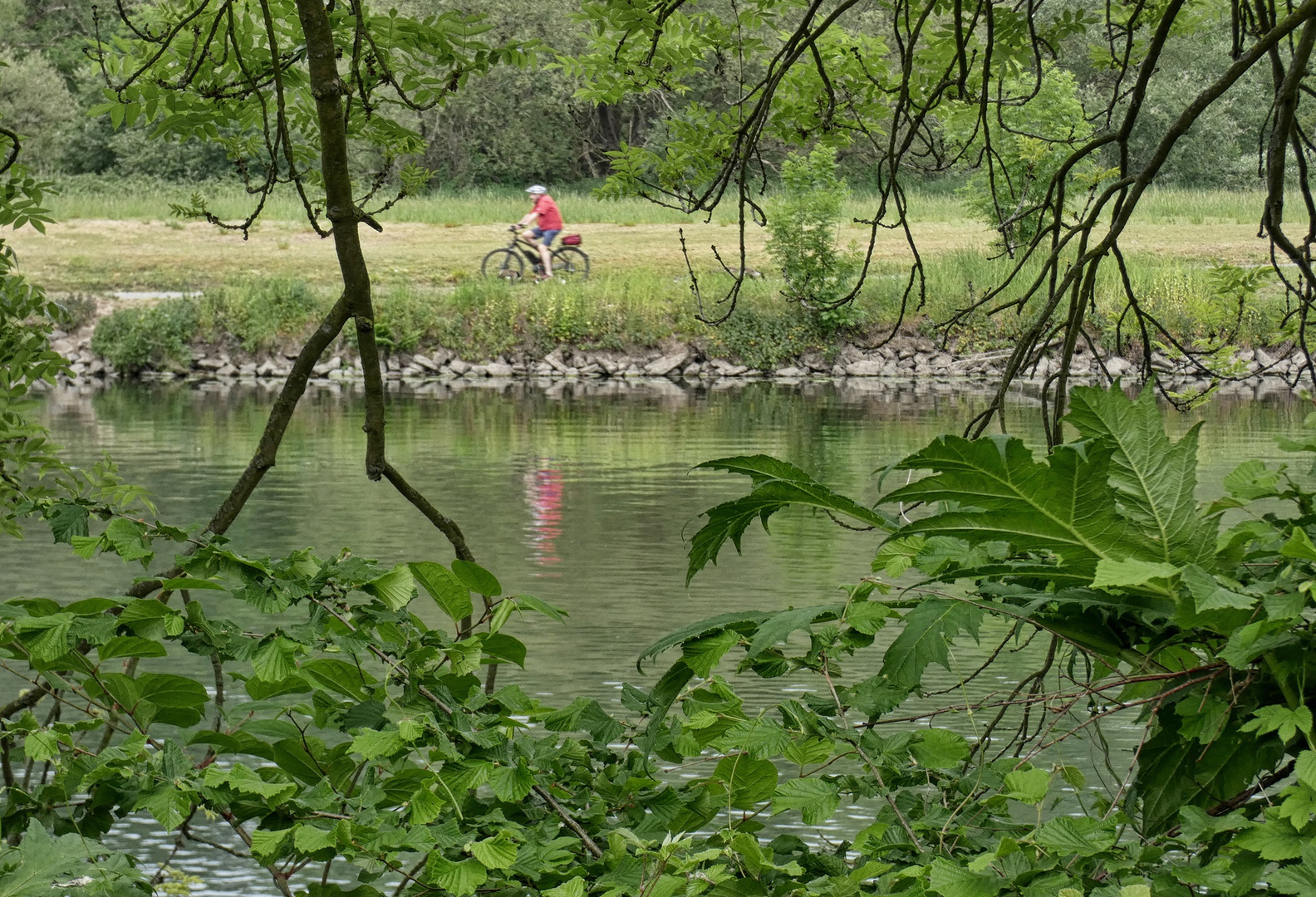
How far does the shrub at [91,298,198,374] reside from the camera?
2167cm

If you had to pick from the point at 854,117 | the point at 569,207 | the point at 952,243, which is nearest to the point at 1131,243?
the point at 952,243

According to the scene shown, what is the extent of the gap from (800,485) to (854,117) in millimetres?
3499

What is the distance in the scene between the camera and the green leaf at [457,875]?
1252mm

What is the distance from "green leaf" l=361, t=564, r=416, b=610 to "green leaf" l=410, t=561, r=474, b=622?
16mm

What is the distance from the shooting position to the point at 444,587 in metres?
1.47

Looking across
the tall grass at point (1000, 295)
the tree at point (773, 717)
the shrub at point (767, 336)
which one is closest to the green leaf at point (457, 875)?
the tree at point (773, 717)

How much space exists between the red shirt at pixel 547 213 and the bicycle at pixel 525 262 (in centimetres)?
36

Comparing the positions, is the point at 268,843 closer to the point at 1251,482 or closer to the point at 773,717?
the point at 773,717

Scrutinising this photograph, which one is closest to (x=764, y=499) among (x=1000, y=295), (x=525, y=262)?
(x=1000, y=295)

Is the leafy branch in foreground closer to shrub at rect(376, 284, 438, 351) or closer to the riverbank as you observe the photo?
the riverbank

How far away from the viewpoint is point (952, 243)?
2636cm

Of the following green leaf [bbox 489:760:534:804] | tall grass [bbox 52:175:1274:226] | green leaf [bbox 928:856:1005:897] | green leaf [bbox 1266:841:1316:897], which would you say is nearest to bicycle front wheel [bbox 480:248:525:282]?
tall grass [bbox 52:175:1274:226]

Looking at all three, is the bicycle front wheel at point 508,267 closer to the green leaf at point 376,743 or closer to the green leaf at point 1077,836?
the green leaf at point 376,743

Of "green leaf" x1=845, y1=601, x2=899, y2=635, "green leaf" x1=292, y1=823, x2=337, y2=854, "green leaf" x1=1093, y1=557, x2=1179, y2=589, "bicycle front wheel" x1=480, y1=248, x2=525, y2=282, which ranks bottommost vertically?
"green leaf" x1=292, y1=823, x2=337, y2=854
